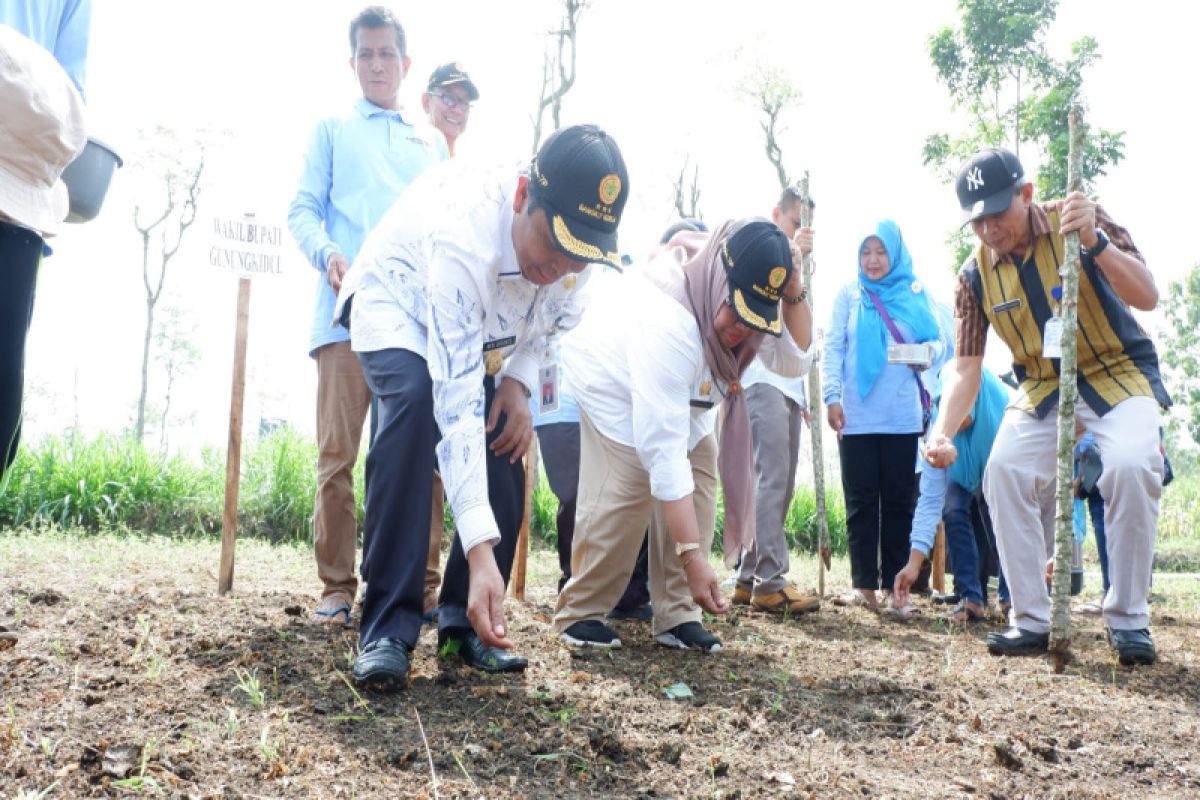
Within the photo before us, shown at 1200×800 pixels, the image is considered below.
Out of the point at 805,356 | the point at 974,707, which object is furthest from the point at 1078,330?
the point at 974,707

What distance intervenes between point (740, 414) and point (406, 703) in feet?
5.78

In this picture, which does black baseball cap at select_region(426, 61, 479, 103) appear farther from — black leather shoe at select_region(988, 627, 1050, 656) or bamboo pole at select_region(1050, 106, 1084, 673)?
black leather shoe at select_region(988, 627, 1050, 656)

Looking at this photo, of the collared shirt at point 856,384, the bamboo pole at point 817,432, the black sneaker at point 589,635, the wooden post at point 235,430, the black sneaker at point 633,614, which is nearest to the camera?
the black sneaker at point 589,635

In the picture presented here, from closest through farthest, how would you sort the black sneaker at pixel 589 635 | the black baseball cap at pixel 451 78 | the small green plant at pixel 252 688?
the small green plant at pixel 252 688 < the black sneaker at pixel 589 635 < the black baseball cap at pixel 451 78

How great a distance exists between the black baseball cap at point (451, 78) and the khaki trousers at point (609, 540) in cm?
177

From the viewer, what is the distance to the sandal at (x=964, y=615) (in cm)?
437

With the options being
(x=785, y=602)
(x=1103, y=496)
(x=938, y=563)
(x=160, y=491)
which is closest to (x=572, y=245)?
(x=1103, y=496)

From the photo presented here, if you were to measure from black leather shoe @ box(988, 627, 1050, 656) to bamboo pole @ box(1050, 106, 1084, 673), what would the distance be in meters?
0.33

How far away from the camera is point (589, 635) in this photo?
10.7 ft

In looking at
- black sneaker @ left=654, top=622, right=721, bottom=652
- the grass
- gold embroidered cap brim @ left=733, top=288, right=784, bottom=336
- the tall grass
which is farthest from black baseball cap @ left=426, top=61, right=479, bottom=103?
the tall grass

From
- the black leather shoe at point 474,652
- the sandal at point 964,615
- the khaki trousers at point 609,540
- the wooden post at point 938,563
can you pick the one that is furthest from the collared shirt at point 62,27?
the wooden post at point 938,563

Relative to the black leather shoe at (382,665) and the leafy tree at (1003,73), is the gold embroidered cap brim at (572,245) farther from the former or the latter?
the leafy tree at (1003,73)

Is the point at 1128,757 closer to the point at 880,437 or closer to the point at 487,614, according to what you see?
the point at 487,614

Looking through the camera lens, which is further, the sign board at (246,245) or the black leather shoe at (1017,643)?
the sign board at (246,245)
